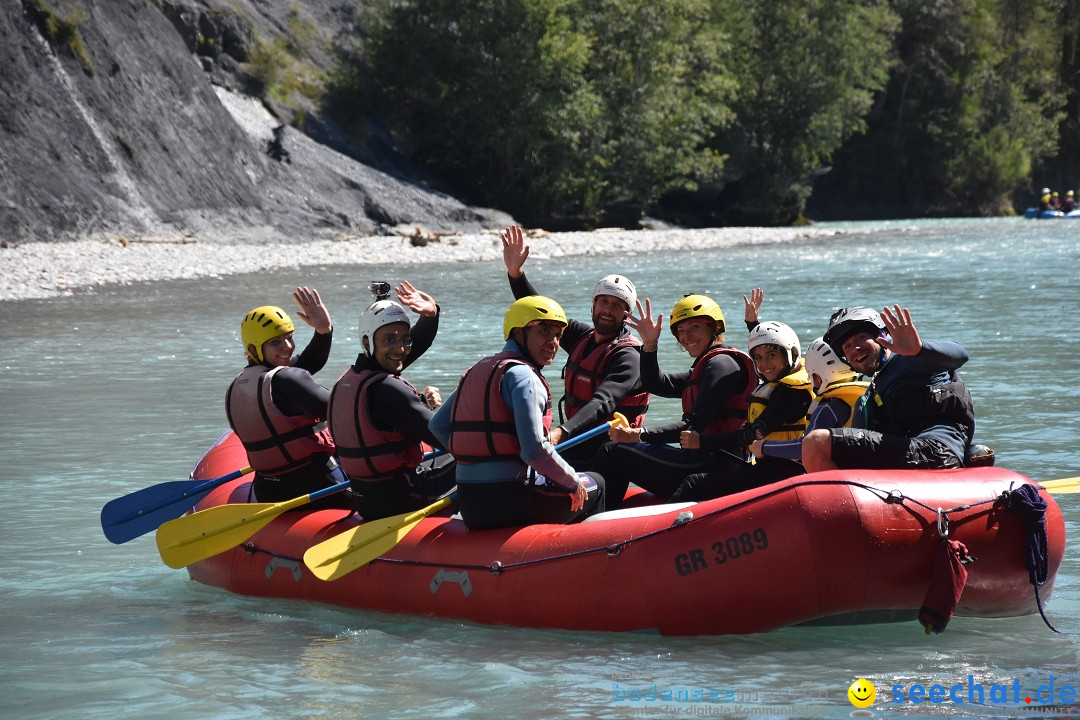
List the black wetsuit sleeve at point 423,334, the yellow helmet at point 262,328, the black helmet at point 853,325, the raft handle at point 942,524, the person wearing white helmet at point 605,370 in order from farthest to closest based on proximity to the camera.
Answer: the black wetsuit sleeve at point 423,334
the person wearing white helmet at point 605,370
the yellow helmet at point 262,328
the black helmet at point 853,325
the raft handle at point 942,524

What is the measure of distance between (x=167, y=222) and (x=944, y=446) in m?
20.4

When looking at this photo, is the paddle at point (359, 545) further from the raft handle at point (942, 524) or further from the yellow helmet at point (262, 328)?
the raft handle at point (942, 524)

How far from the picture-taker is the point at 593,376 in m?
5.64

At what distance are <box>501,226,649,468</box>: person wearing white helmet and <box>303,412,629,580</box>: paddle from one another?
79 cm

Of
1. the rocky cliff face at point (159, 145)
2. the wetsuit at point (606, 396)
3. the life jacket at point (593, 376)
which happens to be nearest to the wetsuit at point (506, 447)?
the wetsuit at point (606, 396)

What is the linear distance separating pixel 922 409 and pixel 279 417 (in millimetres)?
2579

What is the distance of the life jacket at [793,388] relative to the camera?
15.9 feet

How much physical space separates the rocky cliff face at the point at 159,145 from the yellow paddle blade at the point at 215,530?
16406 mm

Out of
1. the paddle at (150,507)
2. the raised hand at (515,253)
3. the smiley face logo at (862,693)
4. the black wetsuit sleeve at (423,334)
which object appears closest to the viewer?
the smiley face logo at (862,693)

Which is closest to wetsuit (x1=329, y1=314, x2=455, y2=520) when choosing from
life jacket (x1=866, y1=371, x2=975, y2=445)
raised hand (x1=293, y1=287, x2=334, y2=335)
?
raised hand (x1=293, y1=287, x2=334, y2=335)

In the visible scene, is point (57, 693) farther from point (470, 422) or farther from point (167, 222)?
point (167, 222)

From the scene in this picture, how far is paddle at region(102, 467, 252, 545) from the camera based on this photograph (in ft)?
18.3

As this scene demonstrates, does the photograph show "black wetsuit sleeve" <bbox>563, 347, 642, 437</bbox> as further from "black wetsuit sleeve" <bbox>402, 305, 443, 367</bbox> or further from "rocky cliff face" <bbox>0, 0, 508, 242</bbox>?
"rocky cliff face" <bbox>0, 0, 508, 242</bbox>

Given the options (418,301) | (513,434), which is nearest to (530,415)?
(513,434)
